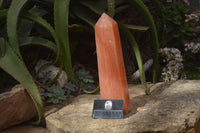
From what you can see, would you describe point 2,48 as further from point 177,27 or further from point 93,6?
point 177,27

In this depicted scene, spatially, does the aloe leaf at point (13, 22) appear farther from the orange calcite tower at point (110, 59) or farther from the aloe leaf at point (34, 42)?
the orange calcite tower at point (110, 59)

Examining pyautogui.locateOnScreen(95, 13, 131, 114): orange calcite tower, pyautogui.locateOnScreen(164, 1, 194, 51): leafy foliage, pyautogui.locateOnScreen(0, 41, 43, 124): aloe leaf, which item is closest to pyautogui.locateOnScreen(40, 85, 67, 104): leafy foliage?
pyautogui.locateOnScreen(0, 41, 43, 124): aloe leaf

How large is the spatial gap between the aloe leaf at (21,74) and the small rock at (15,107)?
14 centimetres

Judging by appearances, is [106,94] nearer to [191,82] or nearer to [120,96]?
[120,96]

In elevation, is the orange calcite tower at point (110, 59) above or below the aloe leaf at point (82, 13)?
below

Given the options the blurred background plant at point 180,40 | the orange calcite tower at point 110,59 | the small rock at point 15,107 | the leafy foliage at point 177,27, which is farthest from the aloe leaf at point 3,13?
the leafy foliage at point 177,27

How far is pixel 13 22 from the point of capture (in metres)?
1.35

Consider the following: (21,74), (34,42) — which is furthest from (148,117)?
(34,42)

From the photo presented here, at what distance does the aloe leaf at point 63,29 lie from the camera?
1.41 metres

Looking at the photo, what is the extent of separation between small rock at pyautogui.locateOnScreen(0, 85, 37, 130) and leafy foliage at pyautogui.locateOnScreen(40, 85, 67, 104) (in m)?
0.16

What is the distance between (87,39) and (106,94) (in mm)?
802

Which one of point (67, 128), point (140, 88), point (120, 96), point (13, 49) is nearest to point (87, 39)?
point (140, 88)

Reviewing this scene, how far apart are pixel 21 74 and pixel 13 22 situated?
0.33 m

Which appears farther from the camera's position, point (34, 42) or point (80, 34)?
point (80, 34)
